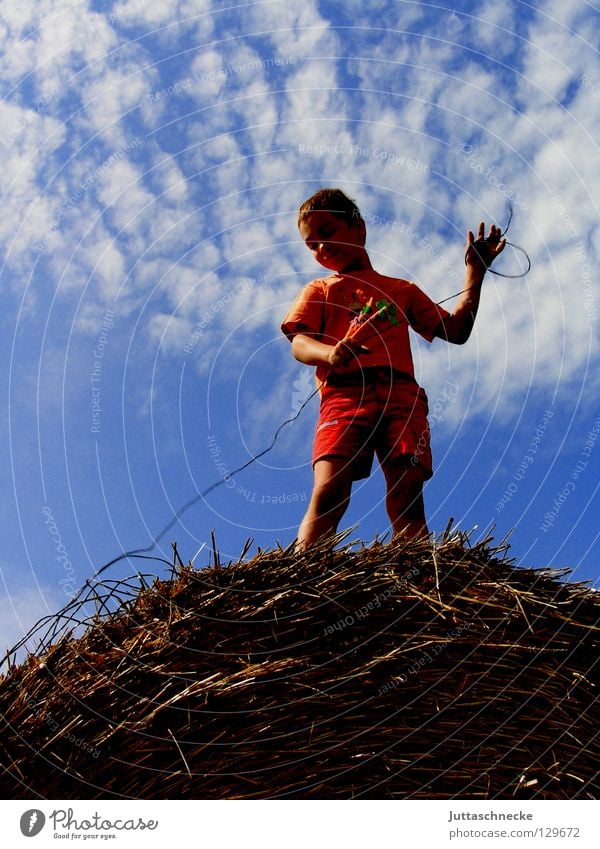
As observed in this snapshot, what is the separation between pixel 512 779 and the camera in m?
2.52

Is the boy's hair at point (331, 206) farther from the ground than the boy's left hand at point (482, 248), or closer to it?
farther from the ground

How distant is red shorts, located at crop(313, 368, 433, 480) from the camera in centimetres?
360

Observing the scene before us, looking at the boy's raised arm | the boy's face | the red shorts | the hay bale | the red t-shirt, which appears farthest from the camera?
the boy's face

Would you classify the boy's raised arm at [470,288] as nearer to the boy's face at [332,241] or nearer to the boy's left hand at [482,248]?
the boy's left hand at [482,248]

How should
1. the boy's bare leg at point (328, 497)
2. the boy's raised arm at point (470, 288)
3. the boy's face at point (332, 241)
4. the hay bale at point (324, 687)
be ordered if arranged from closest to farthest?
the hay bale at point (324, 687), the boy's bare leg at point (328, 497), the boy's raised arm at point (470, 288), the boy's face at point (332, 241)

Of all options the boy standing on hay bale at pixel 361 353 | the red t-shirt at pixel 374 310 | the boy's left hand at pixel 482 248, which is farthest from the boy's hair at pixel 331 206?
the boy's left hand at pixel 482 248

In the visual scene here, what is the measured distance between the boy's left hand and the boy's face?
1.82 ft

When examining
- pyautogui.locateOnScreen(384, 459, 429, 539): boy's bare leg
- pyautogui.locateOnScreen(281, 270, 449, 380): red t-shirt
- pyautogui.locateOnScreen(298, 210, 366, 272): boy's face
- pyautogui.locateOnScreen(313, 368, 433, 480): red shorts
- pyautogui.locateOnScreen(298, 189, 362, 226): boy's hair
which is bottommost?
pyautogui.locateOnScreen(384, 459, 429, 539): boy's bare leg

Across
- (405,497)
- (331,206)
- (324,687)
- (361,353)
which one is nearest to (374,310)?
(361,353)

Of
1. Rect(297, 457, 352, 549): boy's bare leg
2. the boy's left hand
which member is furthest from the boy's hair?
Rect(297, 457, 352, 549): boy's bare leg

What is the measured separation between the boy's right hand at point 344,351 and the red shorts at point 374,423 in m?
0.09

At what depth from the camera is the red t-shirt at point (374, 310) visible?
3832 mm

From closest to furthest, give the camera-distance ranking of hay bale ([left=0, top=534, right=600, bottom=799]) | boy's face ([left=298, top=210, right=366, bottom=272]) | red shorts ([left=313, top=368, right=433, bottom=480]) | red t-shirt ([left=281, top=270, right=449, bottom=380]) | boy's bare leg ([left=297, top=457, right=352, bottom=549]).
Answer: hay bale ([left=0, top=534, right=600, bottom=799]) → boy's bare leg ([left=297, top=457, right=352, bottom=549]) → red shorts ([left=313, top=368, right=433, bottom=480]) → red t-shirt ([left=281, top=270, right=449, bottom=380]) → boy's face ([left=298, top=210, right=366, bottom=272])

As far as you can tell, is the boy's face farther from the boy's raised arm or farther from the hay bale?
the hay bale
